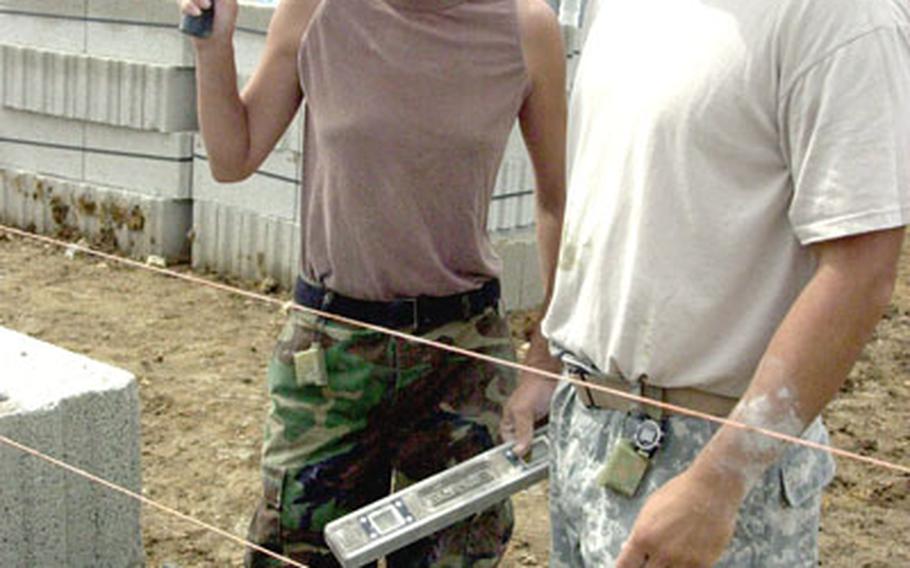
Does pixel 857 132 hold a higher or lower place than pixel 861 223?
higher

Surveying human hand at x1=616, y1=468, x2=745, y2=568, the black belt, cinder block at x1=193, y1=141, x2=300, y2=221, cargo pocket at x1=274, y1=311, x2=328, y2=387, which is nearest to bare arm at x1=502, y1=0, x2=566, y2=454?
the black belt

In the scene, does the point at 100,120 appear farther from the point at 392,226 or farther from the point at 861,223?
the point at 861,223

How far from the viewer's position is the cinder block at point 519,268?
6.19 m

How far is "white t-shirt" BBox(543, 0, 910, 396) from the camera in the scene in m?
1.77

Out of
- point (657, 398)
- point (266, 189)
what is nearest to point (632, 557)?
point (657, 398)

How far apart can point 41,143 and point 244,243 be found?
1.33 metres

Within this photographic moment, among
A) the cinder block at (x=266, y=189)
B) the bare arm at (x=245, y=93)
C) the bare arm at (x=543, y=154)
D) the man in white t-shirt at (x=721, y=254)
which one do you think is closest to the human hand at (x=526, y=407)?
the bare arm at (x=543, y=154)

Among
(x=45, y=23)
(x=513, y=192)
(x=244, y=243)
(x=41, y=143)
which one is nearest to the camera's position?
(x=513, y=192)

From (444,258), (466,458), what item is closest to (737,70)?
(444,258)

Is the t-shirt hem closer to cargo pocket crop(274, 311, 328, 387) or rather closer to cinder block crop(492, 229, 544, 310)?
cargo pocket crop(274, 311, 328, 387)

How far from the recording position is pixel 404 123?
2.65m

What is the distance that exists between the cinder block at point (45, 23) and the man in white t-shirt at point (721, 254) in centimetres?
Answer: 521

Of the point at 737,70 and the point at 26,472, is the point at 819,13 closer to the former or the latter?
the point at 737,70

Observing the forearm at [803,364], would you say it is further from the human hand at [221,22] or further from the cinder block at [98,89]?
the cinder block at [98,89]
